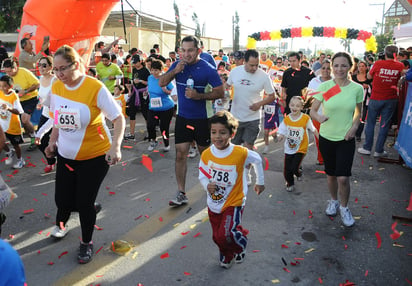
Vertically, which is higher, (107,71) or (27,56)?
(27,56)

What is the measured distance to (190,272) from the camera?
127 inches

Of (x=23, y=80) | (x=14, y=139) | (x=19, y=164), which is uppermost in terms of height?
(x=23, y=80)

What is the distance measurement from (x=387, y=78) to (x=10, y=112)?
707cm

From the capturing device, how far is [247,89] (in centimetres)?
540

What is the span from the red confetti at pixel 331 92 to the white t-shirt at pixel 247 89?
129cm

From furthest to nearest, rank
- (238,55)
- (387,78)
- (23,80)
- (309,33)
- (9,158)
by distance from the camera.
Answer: (309,33)
(238,55)
(387,78)
(23,80)
(9,158)

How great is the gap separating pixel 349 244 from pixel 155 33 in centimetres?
2850

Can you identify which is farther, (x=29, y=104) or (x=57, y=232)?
(x=29, y=104)

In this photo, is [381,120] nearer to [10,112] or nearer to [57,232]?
[57,232]

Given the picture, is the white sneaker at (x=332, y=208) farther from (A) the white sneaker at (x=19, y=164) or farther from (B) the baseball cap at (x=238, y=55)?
(A) the white sneaker at (x=19, y=164)

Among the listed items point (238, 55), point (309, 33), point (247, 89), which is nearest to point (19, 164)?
point (247, 89)

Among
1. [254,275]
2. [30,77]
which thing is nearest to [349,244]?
[254,275]

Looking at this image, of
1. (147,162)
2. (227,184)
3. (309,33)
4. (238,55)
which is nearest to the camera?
(227,184)

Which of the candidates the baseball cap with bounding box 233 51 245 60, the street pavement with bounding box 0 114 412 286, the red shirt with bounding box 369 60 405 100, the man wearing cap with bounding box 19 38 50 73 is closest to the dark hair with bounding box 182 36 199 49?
the street pavement with bounding box 0 114 412 286
